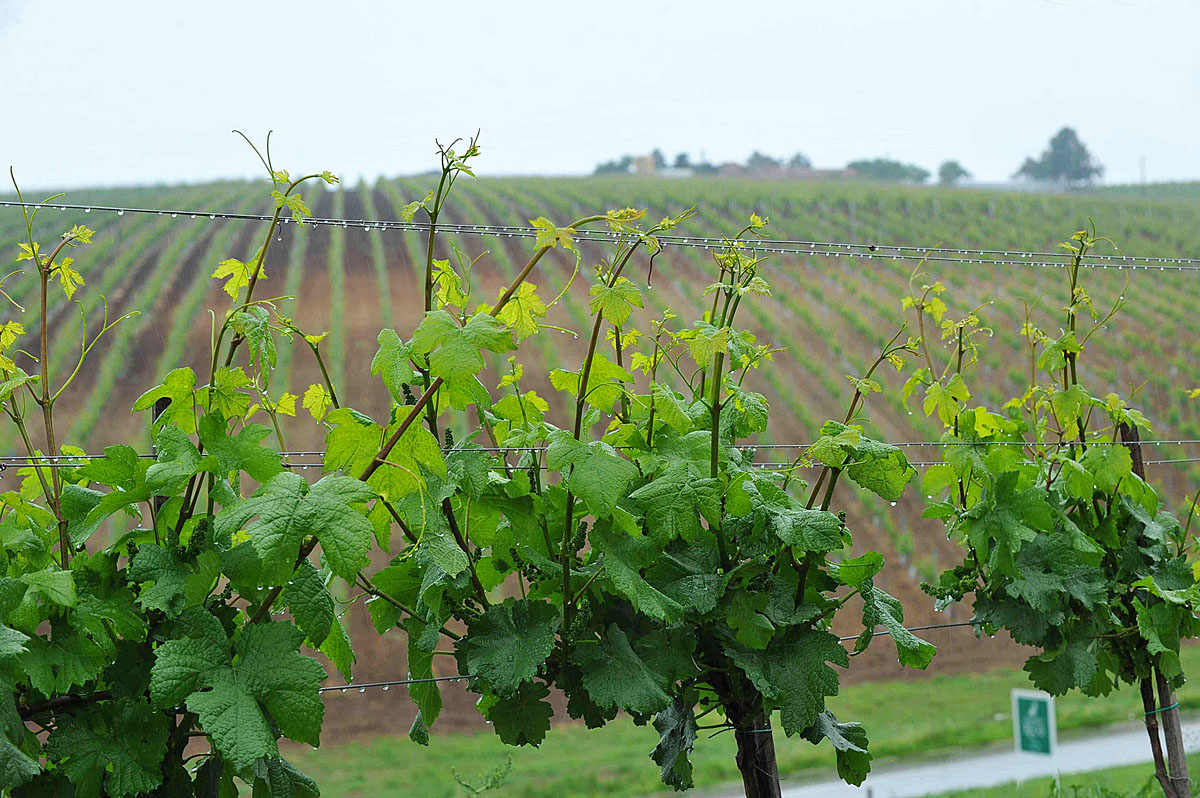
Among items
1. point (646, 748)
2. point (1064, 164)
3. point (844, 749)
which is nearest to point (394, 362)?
point (844, 749)

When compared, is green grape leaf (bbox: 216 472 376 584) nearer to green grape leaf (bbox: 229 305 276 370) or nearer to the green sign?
green grape leaf (bbox: 229 305 276 370)

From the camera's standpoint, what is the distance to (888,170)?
16.2 feet

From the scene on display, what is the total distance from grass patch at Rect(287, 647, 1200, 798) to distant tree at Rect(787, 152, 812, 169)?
2393mm

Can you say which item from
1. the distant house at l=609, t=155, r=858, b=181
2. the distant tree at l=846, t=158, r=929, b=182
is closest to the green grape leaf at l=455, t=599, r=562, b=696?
the distant house at l=609, t=155, r=858, b=181

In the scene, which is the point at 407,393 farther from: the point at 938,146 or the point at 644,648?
the point at 938,146

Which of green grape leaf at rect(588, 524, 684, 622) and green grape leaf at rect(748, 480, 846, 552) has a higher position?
green grape leaf at rect(748, 480, 846, 552)

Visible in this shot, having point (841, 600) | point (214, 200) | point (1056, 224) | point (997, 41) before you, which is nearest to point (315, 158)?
point (214, 200)

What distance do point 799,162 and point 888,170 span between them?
60cm

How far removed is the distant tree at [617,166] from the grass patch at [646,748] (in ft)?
6.92

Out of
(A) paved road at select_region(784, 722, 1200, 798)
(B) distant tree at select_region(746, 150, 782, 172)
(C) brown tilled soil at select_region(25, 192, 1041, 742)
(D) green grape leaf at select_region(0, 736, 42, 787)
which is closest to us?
(D) green grape leaf at select_region(0, 736, 42, 787)

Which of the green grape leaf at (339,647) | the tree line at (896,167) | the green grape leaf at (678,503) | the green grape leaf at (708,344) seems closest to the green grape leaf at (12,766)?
the green grape leaf at (339,647)

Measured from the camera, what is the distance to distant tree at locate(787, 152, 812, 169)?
4.58 meters

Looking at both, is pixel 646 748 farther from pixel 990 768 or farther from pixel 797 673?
pixel 797 673

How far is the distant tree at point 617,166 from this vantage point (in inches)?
154
